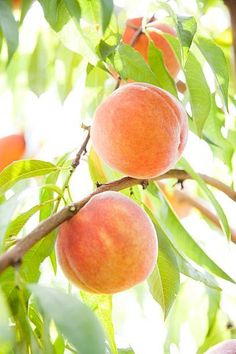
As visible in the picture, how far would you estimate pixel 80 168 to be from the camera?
1.32 metres

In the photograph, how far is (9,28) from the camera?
847 mm

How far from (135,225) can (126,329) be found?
807 millimetres

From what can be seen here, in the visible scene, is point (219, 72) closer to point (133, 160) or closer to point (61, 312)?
point (133, 160)

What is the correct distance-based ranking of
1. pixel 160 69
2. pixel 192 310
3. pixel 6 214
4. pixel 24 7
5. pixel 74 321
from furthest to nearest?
pixel 192 310
pixel 160 69
pixel 24 7
pixel 6 214
pixel 74 321

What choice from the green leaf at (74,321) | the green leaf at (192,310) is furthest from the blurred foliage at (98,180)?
the green leaf at (192,310)

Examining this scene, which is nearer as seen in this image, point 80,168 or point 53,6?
point 53,6

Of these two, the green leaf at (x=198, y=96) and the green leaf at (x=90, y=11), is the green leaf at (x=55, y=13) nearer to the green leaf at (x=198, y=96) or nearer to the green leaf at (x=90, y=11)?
the green leaf at (x=90, y=11)

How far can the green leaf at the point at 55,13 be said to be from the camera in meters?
0.98

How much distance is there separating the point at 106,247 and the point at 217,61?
32 cm

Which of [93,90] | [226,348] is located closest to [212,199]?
[226,348]

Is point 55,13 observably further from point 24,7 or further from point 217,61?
point 217,61

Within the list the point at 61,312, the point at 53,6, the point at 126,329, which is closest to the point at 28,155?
the point at 126,329

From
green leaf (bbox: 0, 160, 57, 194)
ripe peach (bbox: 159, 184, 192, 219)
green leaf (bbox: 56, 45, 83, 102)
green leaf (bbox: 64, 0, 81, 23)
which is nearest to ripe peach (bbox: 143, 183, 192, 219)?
ripe peach (bbox: 159, 184, 192, 219)

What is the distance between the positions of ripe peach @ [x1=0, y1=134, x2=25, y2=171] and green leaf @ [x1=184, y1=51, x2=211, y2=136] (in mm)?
460
